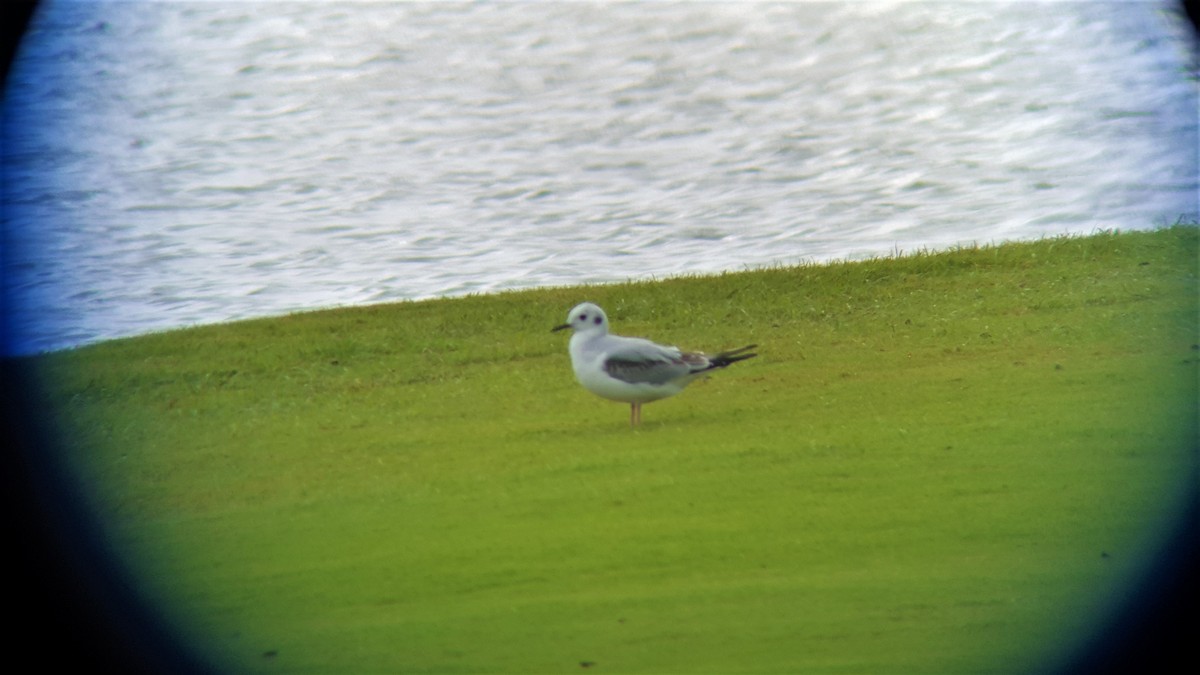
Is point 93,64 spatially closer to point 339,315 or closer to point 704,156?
point 339,315

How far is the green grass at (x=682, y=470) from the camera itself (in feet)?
6.88

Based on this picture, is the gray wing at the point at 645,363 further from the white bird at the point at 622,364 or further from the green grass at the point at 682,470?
the green grass at the point at 682,470

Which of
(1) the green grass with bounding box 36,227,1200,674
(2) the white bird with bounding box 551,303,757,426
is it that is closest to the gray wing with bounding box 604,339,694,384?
(2) the white bird with bounding box 551,303,757,426

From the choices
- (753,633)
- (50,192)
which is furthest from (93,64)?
(753,633)

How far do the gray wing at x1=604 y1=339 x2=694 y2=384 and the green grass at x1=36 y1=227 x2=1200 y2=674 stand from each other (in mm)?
109

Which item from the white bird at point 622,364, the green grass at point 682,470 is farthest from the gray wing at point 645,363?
the green grass at point 682,470

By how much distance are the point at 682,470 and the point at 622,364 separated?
309 millimetres

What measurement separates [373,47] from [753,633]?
2110 mm

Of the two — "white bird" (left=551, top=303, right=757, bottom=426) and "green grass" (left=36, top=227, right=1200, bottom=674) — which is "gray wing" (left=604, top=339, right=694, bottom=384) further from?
"green grass" (left=36, top=227, right=1200, bottom=674)

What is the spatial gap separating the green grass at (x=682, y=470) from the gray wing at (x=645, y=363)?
0.11 metres

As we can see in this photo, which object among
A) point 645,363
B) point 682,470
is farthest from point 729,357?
point 682,470

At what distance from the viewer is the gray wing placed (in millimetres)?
2598

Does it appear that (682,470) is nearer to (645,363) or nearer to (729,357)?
(645,363)

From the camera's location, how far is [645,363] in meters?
2.64
